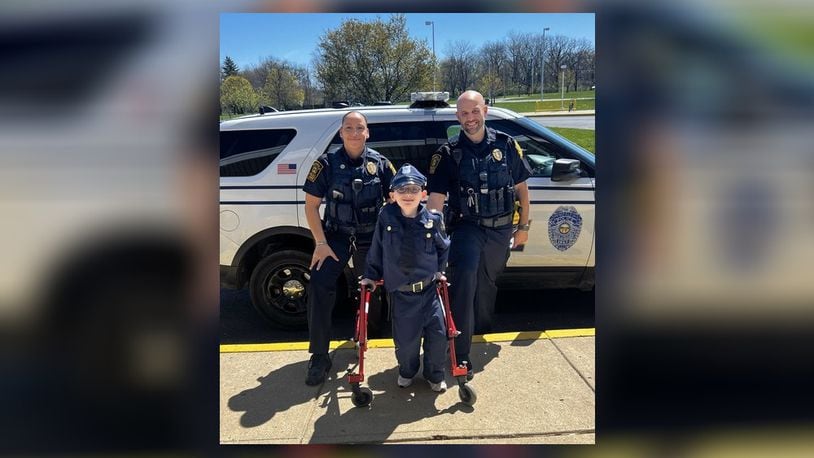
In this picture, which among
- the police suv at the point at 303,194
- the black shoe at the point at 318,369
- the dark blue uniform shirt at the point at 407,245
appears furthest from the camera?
the police suv at the point at 303,194

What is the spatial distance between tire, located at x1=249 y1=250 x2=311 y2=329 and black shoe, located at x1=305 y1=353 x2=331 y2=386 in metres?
0.78

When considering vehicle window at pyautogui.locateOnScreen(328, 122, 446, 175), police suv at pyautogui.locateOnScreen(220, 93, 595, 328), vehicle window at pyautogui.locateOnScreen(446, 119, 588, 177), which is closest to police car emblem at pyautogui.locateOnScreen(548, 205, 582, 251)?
police suv at pyautogui.locateOnScreen(220, 93, 595, 328)

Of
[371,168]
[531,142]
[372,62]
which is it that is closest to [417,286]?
[371,168]

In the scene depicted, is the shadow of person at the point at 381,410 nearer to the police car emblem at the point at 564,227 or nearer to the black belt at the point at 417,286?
the black belt at the point at 417,286

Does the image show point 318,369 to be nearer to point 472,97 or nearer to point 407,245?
point 407,245

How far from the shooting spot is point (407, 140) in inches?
163

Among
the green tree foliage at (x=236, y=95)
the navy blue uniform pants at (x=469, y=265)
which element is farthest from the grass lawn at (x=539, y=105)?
the green tree foliage at (x=236, y=95)

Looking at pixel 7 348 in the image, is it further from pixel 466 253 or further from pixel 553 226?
pixel 553 226

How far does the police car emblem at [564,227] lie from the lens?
4.00 metres

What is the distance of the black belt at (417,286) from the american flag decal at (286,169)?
137 centimetres

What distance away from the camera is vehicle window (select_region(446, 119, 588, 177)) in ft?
13.4

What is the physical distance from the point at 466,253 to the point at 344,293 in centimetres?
131

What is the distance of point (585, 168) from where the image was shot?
4.02m

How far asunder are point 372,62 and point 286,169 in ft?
4.04
